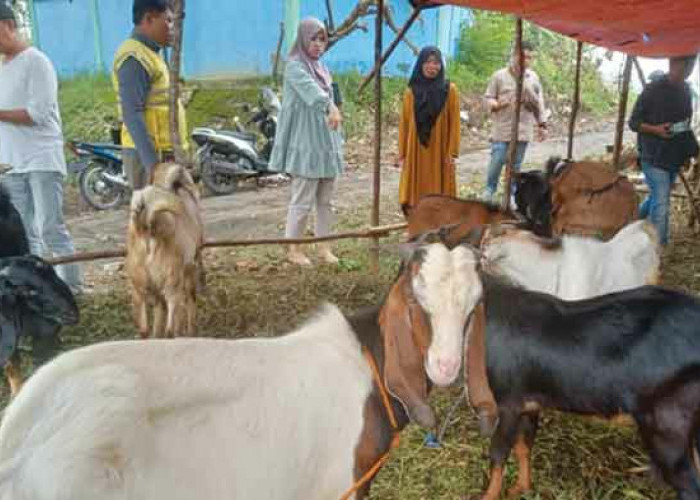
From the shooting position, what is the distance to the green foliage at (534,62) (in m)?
16.6

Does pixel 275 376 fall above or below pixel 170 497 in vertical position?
above

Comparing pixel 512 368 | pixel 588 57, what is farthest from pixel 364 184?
pixel 588 57

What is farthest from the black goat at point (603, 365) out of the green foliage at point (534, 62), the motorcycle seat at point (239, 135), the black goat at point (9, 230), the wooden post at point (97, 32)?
the green foliage at point (534, 62)

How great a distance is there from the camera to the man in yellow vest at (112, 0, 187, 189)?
3.88 m

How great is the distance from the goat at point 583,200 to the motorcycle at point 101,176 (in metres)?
5.66

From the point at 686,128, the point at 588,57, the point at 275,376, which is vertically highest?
the point at 588,57

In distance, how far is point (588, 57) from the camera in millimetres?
19812

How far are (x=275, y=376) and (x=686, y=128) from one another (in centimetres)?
514

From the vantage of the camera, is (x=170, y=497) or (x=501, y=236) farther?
(x=501, y=236)

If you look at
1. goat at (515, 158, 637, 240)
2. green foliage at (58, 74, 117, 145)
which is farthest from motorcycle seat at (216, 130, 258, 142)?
goat at (515, 158, 637, 240)

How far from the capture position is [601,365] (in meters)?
2.53

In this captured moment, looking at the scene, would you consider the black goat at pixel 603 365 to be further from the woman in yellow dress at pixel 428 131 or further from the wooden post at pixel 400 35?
the wooden post at pixel 400 35

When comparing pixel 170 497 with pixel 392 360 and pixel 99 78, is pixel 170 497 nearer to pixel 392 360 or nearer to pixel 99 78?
pixel 392 360

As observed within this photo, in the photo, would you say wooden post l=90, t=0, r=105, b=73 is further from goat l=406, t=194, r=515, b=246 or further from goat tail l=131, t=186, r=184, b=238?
goat tail l=131, t=186, r=184, b=238
